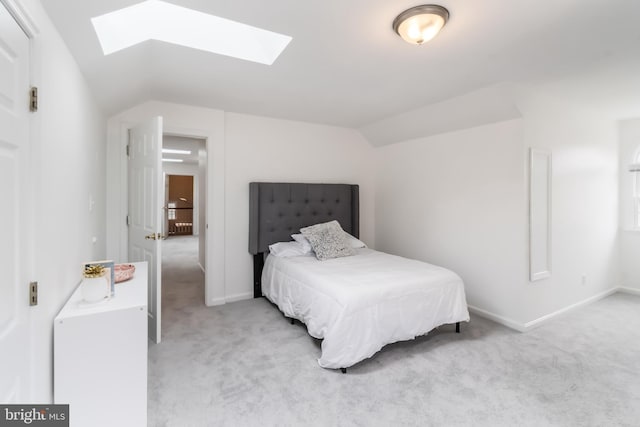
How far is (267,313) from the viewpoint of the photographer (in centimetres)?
333

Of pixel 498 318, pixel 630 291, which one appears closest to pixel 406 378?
pixel 498 318

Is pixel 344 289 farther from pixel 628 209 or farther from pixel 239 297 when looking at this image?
pixel 628 209

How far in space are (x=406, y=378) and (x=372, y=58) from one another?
2300 millimetres

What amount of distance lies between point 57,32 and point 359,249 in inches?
128

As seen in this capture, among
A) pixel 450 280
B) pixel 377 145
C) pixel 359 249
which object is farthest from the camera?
pixel 377 145

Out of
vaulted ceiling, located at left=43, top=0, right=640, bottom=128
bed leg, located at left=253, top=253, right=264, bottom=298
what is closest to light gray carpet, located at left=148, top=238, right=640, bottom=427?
bed leg, located at left=253, top=253, right=264, bottom=298

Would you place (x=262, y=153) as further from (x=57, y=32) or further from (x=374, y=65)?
(x=57, y=32)

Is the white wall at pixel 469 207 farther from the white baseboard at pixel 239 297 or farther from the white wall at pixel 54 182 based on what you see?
the white wall at pixel 54 182

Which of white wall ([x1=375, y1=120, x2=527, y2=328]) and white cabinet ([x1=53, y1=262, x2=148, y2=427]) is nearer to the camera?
white cabinet ([x1=53, y1=262, x2=148, y2=427])

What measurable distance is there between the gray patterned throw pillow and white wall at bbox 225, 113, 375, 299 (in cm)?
80

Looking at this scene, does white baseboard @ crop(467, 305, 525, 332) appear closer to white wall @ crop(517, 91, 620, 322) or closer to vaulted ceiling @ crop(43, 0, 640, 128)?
white wall @ crop(517, 91, 620, 322)

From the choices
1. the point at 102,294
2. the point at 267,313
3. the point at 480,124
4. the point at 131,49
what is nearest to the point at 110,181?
the point at 131,49

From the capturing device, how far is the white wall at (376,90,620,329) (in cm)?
301

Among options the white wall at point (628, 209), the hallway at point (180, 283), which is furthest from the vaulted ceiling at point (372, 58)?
the hallway at point (180, 283)
